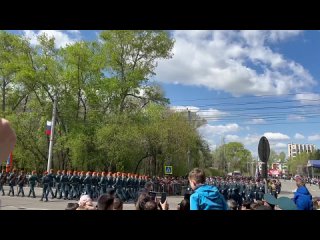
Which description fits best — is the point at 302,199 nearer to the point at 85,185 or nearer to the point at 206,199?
the point at 206,199

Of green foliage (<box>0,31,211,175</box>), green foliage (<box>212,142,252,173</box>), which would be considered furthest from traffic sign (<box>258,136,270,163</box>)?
green foliage (<box>212,142,252,173</box>)

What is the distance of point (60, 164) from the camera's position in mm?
36688

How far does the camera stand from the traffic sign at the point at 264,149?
652cm

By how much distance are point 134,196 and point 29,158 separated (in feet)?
56.7

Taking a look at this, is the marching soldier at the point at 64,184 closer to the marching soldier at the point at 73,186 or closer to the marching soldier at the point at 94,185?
the marching soldier at the point at 73,186

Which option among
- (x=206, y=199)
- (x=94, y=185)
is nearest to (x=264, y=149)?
(x=206, y=199)

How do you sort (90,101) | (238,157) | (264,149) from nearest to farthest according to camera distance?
(264,149)
(90,101)
(238,157)

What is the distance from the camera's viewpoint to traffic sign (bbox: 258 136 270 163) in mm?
6523

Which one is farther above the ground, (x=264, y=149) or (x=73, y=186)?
(x=264, y=149)

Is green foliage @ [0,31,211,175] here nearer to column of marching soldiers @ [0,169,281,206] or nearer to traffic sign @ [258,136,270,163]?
column of marching soldiers @ [0,169,281,206]

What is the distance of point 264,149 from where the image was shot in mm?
6613
